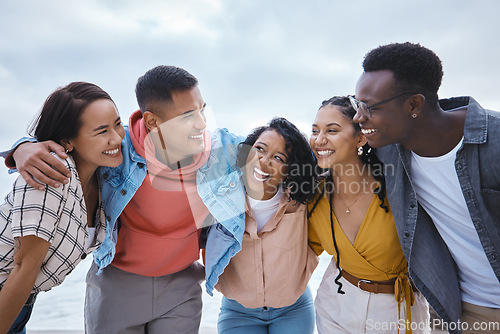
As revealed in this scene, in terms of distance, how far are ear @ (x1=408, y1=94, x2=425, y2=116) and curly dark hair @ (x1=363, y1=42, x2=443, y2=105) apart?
1.3 inches

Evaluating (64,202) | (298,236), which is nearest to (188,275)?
(298,236)

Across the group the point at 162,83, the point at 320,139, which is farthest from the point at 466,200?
the point at 162,83

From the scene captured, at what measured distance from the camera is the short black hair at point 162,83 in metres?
2.15

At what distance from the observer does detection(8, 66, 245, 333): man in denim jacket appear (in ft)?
6.73

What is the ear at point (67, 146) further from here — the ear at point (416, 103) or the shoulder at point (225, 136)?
the ear at point (416, 103)

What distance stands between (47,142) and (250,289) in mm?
1229

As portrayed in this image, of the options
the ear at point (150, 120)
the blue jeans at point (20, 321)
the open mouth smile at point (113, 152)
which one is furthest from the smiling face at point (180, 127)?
the blue jeans at point (20, 321)

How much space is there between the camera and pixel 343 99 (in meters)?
2.16

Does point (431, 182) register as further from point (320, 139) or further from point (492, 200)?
point (320, 139)

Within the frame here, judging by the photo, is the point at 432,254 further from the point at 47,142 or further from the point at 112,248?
the point at 47,142

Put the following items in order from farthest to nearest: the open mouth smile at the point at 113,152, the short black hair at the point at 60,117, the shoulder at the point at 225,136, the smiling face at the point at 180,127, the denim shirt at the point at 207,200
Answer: the shoulder at the point at 225,136
the smiling face at the point at 180,127
the denim shirt at the point at 207,200
the open mouth smile at the point at 113,152
the short black hair at the point at 60,117

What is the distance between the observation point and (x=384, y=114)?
187cm

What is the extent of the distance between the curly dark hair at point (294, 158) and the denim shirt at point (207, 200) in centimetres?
21

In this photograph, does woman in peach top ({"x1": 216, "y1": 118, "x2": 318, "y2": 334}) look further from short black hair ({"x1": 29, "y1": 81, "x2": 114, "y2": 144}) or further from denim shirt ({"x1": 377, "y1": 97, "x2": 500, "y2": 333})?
short black hair ({"x1": 29, "y1": 81, "x2": 114, "y2": 144})
